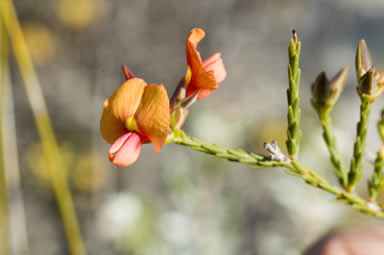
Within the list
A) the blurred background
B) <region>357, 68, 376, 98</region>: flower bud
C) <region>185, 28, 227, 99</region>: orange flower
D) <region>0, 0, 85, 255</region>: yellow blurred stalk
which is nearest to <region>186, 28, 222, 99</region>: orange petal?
<region>185, 28, 227, 99</region>: orange flower

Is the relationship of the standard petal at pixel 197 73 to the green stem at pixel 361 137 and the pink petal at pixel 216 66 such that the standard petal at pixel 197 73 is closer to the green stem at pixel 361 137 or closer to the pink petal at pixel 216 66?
the pink petal at pixel 216 66

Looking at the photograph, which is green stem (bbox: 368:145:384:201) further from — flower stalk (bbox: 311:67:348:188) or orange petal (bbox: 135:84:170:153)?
orange petal (bbox: 135:84:170:153)

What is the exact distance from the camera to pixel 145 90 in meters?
0.45

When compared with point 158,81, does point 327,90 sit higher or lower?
lower

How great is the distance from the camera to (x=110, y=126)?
493 millimetres

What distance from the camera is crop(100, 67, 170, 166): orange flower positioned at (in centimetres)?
43

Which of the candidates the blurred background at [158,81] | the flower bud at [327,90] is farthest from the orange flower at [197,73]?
the blurred background at [158,81]

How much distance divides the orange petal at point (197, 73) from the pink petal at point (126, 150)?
8 cm

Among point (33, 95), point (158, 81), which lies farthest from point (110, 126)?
point (158, 81)

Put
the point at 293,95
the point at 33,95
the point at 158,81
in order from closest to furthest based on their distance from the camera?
1. the point at 293,95
2. the point at 33,95
3. the point at 158,81

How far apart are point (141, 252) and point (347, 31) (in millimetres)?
1738

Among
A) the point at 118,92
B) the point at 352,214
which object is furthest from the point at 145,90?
the point at 352,214

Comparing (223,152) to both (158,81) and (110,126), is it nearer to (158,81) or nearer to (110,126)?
(110,126)

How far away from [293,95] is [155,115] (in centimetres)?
13
